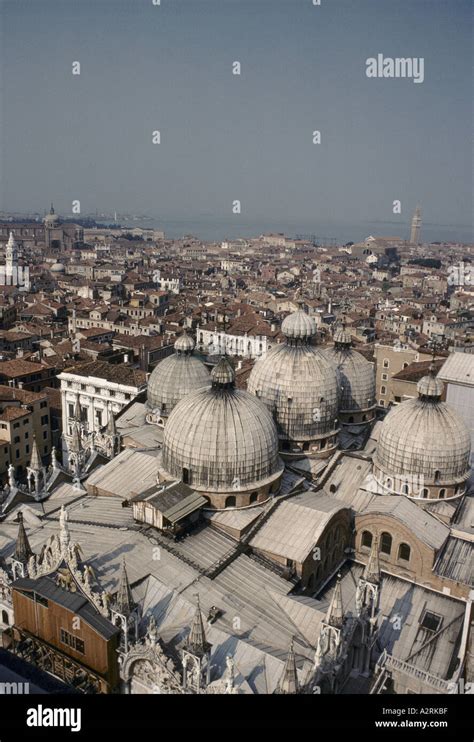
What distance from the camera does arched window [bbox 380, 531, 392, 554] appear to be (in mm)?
26641

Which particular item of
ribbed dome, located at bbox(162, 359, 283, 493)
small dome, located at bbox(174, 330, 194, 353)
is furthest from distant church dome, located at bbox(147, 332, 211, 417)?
ribbed dome, located at bbox(162, 359, 283, 493)

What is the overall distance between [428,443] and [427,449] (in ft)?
0.96

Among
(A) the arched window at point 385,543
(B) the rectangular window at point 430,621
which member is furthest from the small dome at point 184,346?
(B) the rectangular window at point 430,621

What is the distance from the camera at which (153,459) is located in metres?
29.3

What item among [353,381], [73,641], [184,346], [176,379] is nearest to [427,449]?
[353,381]

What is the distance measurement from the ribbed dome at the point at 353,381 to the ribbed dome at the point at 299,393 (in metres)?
3.48

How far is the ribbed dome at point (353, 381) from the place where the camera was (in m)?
34.7

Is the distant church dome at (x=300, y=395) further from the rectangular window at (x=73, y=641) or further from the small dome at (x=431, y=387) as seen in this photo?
the rectangular window at (x=73, y=641)

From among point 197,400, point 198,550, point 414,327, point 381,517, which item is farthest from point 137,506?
point 414,327

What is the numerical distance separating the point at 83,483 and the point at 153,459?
4.25m

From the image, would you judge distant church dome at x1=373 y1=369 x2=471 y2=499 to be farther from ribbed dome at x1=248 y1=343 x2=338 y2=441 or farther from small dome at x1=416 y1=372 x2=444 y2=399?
ribbed dome at x1=248 y1=343 x2=338 y2=441

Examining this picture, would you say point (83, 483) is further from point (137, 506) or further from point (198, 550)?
point (198, 550)

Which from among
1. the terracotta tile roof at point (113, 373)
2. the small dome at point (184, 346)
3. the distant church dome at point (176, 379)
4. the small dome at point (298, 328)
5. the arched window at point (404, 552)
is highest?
the small dome at point (298, 328)

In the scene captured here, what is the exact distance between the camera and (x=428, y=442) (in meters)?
27.8
